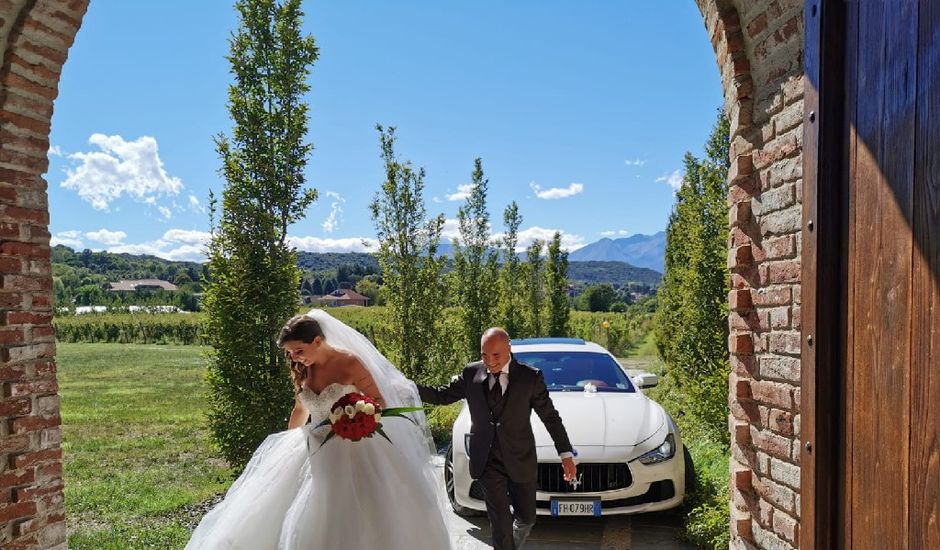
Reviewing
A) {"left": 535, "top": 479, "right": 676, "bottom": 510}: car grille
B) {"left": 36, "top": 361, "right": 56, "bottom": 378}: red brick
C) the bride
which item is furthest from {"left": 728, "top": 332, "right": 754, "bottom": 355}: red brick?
{"left": 36, "top": 361, "right": 56, "bottom": 378}: red brick

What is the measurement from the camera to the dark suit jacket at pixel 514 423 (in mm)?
4660

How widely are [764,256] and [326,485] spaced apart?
279 cm

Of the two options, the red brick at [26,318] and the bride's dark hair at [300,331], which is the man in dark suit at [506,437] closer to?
the bride's dark hair at [300,331]

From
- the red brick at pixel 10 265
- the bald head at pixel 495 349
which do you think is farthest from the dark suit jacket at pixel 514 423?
the red brick at pixel 10 265

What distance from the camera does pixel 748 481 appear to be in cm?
274

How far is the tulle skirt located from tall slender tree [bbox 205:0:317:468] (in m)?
3.73

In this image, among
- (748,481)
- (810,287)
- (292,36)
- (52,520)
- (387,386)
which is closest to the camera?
(810,287)

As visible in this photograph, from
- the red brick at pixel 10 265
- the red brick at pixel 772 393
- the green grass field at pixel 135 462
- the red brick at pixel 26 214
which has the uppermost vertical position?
the red brick at pixel 26 214

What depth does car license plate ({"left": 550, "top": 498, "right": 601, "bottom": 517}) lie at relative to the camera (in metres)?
5.29

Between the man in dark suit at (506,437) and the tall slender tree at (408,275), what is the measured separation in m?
5.94

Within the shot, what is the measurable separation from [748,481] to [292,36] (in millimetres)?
7287

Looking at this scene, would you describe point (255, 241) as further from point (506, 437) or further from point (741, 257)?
point (741, 257)

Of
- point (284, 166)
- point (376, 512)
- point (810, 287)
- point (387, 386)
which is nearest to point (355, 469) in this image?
point (376, 512)

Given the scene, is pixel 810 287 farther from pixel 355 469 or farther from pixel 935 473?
pixel 355 469
